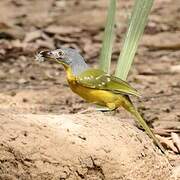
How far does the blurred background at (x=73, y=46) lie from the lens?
701 cm

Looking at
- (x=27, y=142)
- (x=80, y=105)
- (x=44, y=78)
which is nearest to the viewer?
(x=27, y=142)

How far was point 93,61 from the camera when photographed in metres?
9.20

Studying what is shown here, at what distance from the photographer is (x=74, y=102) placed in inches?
286

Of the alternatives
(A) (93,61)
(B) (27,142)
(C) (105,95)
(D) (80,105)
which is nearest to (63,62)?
(C) (105,95)

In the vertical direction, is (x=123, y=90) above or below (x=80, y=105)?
above

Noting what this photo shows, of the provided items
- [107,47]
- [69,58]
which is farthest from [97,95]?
[107,47]

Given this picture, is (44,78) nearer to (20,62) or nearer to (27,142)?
(20,62)

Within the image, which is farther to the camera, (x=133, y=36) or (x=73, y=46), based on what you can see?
(x=73, y=46)

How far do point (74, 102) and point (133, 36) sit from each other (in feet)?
5.31

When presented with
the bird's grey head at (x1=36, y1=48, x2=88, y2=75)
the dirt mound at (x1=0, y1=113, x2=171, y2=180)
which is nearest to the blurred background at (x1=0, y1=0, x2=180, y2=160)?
the bird's grey head at (x1=36, y1=48, x2=88, y2=75)

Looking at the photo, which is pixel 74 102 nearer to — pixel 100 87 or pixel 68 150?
pixel 100 87

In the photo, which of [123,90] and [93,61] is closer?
[123,90]

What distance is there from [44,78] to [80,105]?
1.52 metres

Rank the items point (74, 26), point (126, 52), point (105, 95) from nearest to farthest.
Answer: point (105, 95)
point (126, 52)
point (74, 26)
